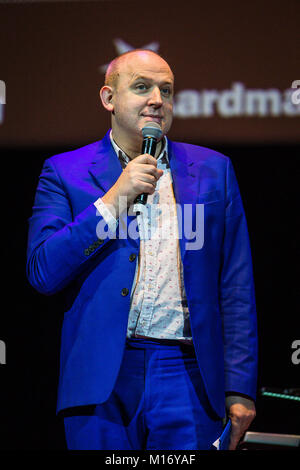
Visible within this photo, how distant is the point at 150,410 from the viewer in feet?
6.95

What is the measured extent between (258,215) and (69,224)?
1.33m

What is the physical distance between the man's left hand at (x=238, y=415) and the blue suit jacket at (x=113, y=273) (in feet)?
0.13

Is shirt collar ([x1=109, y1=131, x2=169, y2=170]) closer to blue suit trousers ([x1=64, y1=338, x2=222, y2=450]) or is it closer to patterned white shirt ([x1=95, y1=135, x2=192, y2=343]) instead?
patterned white shirt ([x1=95, y1=135, x2=192, y2=343])

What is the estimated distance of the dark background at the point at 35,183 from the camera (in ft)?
10.1

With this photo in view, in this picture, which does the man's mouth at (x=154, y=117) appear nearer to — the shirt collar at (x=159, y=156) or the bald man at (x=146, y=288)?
the bald man at (x=146, y=288)

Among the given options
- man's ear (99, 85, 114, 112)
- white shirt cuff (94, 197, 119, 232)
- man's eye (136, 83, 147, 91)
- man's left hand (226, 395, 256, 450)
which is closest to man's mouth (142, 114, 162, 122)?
man's eye (136, 83, 147, 91)

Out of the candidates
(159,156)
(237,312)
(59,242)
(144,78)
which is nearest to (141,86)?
(144,78)

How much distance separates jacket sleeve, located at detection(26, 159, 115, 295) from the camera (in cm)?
209

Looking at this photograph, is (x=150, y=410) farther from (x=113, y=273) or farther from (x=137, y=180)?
(x=137, y=180)

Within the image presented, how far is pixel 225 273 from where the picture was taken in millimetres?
2305

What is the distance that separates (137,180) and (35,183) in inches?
53.6

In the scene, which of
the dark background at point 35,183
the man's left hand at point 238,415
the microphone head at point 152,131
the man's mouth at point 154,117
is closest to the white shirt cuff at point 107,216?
the microphone head at point 152,131

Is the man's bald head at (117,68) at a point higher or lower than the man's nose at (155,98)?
higher

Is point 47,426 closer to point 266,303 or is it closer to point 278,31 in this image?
A: point 266,303
